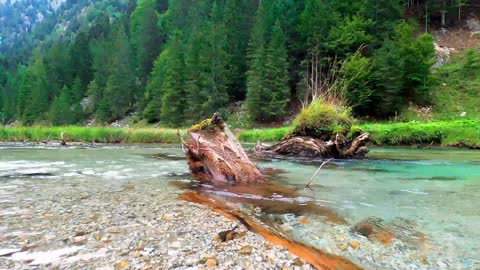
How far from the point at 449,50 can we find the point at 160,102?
40501mm

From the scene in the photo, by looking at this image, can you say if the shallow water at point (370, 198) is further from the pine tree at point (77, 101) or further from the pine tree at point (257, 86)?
the pine tree at point (77, 101)

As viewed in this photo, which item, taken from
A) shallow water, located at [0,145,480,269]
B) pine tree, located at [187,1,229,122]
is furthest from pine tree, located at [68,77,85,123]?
shallow water, located at [0,145,480,269]

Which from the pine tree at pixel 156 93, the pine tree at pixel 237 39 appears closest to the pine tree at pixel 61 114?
the pine tree at pixel 156 93

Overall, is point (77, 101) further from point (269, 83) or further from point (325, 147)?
point (325, 147)

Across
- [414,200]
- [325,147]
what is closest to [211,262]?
[414,200]

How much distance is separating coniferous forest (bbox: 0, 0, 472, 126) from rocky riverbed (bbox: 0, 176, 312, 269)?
21.0 m

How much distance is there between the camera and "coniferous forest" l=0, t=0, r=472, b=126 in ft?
123

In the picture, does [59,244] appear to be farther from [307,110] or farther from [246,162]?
[307,110]

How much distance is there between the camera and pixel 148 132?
2817cm

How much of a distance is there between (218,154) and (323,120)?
6167mm

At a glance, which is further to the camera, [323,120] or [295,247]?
[323,120]

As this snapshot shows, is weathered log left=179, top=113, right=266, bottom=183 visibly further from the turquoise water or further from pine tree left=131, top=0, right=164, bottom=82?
pine tree left=131, top=0, right=164, bottom=82

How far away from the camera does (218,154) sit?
8.27 metres

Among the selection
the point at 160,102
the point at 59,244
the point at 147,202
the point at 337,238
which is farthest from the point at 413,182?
the point at 160,102
